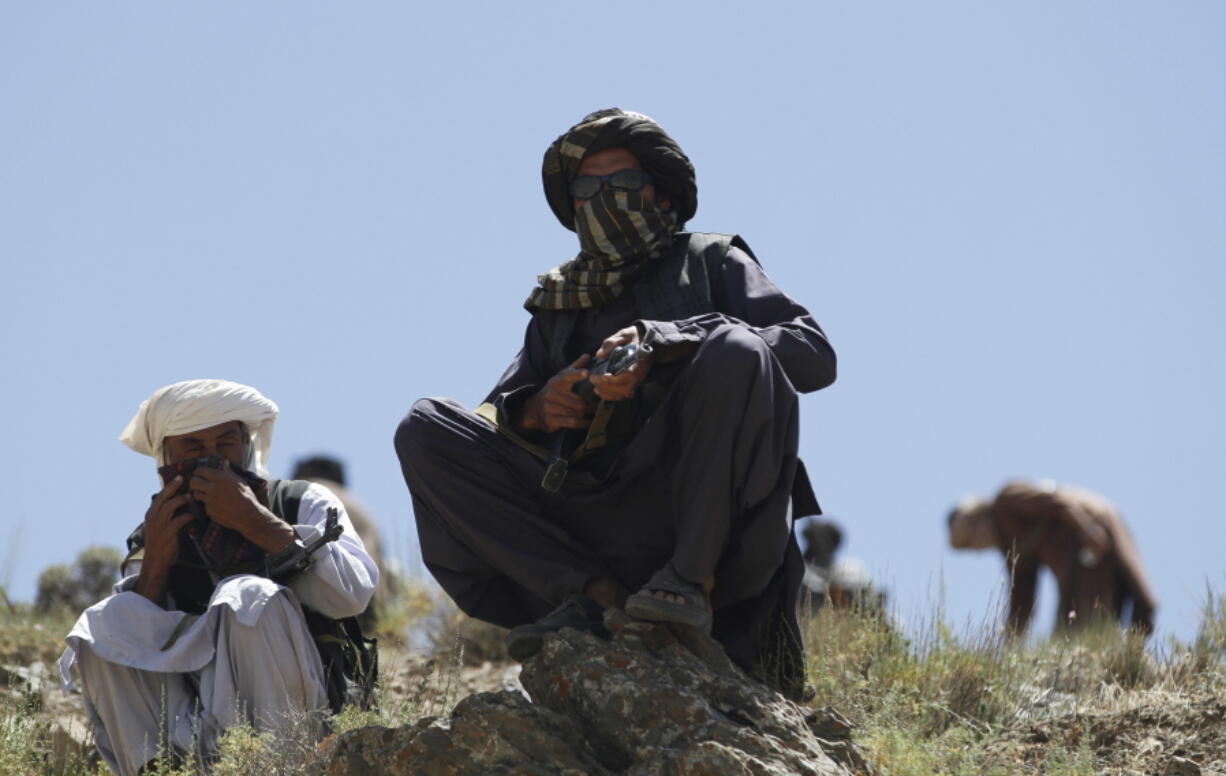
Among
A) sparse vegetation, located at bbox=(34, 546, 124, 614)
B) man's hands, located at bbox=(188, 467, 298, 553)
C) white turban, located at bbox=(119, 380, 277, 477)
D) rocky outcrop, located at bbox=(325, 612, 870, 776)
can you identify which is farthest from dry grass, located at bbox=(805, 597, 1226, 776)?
sparse vegetation, located at bbox=(34, 546, 124, 614)

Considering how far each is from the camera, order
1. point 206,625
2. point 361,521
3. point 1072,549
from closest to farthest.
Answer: point 206,625, point 361,521, point 1072,549

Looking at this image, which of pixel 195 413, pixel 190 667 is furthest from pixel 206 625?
pixel 195 413

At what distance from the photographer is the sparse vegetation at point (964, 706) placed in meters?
6.42

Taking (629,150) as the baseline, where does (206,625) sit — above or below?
below

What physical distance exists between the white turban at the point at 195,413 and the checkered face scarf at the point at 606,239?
1271mm

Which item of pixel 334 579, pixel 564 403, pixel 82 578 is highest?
pixel 564 403

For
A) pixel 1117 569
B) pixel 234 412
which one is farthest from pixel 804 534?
pixel 234 412

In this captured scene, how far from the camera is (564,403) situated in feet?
21.0

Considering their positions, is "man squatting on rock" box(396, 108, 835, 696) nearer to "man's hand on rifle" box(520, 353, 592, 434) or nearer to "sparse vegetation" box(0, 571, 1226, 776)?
"man's hand on rifle" box(520, 353, 592, 434)

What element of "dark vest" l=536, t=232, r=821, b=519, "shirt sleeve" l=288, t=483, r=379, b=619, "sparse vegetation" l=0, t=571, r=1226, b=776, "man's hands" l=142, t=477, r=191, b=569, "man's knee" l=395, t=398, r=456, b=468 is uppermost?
"dark vest" l=536, t=232, r=821, b=519

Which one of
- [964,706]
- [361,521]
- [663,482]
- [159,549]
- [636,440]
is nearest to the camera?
[636,440]

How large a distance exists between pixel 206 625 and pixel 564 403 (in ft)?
5.05

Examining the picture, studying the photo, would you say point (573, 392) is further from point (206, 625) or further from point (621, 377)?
point (206, 625)

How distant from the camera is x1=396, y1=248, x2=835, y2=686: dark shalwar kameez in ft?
19.8
